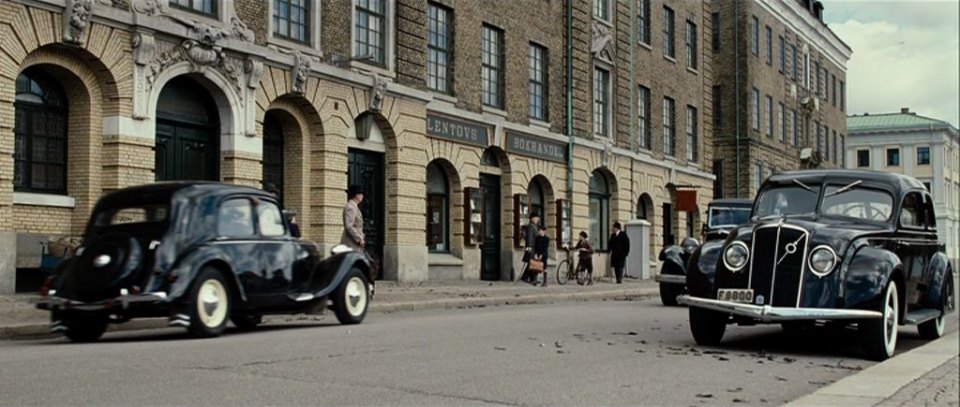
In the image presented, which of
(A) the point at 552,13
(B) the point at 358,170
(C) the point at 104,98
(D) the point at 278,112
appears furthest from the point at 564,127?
(C) the point at 104,98

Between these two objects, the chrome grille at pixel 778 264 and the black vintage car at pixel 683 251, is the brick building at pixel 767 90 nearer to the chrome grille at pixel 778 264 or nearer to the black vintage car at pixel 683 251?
the black vintage car at pixel 683 251

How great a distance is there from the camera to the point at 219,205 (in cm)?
1220

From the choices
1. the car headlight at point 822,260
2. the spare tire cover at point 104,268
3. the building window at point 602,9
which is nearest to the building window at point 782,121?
the building window at point 602,9

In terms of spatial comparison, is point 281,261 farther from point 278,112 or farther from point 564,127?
point 564,127

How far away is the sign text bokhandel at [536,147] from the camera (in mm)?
30750

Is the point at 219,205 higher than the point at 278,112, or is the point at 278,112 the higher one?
the point at 278,112

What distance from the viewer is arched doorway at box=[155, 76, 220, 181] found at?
65.0 feet

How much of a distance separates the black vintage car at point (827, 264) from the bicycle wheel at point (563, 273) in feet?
57.2

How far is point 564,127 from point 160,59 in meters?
17.0

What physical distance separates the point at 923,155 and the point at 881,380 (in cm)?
9121

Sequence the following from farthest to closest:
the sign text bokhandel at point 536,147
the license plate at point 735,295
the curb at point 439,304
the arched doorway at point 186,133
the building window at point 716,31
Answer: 1. the building window at point 716,31
2. the sign text bokhandel at point 536,147
3. the arched doorway at point 186,133
4. the curb at point 439,304
5. the license plate at point 735,295

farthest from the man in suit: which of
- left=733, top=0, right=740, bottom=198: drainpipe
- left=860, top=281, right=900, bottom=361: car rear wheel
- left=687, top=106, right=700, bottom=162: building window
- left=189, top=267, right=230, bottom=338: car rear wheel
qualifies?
left=733, top=0, right=740, bottom=198: drainpipe

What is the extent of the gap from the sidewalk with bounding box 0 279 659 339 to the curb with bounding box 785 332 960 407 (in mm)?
8474

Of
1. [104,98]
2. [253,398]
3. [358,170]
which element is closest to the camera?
[253,398]
